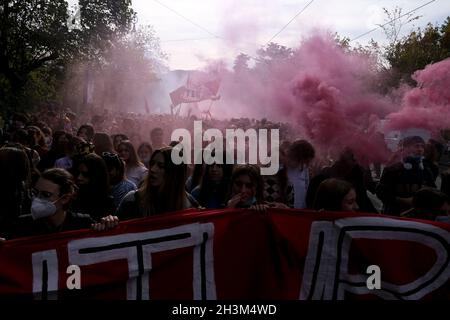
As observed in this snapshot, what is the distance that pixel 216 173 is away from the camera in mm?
5188

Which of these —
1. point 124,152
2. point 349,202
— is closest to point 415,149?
point 349,202

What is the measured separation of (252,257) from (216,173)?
1809 millimetres

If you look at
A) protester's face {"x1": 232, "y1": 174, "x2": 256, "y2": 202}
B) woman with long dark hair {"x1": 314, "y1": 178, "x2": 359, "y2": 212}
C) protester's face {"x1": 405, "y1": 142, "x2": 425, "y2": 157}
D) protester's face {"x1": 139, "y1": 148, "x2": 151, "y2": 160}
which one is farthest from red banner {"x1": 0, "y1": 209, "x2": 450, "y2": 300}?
protester's face {"x1": 139, "y1": 148, "x2": 151, "y2": 160}

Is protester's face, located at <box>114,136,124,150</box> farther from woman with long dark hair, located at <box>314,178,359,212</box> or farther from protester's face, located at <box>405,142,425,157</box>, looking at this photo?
woman with long dark hair, located at <box>314,178,359,212</box>

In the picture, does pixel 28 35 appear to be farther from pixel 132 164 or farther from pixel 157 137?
pixel 132 164

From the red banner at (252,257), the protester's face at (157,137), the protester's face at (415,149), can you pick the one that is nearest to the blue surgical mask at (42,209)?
the red banner at (252,257)

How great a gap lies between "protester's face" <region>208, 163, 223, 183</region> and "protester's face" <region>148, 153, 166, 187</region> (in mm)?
1117

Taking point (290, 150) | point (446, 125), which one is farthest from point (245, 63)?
point (290, 150)

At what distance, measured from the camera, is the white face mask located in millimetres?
3352

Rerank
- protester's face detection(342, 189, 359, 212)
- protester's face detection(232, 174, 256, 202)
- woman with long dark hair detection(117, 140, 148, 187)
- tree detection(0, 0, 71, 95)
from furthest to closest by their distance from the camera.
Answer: tree detection(0, 0, 71, 95) < woman with long dark hair detection(117, 140, 148, 187) < protester's face detection(232, 174, 256, 202) < protester's face detection(342, 189, 359, 212)

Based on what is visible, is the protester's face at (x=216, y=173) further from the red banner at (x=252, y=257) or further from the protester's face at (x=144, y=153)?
the protester's face at (x=144, y=153)

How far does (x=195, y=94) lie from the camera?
606 inches

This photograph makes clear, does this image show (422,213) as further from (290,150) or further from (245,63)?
(245,63)
